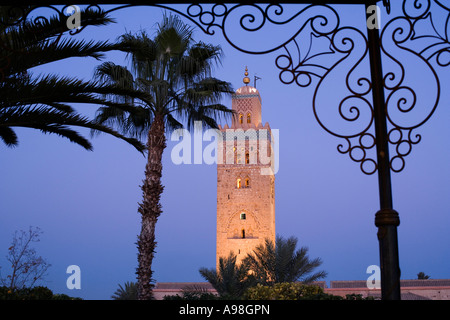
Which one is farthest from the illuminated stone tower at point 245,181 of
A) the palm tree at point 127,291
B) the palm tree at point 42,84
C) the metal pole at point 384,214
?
the metal pole at point 384,214

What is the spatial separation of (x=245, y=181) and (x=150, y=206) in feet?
107

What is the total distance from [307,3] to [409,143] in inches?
44.5

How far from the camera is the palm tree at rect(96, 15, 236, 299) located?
476 inches

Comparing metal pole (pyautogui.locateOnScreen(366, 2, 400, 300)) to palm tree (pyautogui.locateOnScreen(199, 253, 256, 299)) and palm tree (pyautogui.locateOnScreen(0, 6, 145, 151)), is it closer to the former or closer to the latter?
palm tree (pyautogui.locateOnScreen(0, 6, 145, 151))

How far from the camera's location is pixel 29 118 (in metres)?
8.23

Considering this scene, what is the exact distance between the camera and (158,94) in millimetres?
12664

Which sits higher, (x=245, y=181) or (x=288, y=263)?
(x=245, y=181)

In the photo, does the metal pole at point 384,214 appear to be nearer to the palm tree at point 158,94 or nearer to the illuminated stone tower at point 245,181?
the palm tree at point 158,94

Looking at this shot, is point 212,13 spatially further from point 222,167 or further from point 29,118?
point 222,167

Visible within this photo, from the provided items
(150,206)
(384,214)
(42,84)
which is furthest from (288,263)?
(384,214)

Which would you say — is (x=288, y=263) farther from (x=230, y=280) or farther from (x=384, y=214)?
(x=384, y=214)

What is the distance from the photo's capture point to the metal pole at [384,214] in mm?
3328

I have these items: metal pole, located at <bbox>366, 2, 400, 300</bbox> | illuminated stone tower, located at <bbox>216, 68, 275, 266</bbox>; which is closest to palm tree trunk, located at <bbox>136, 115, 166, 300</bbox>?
metal pole, located at <bbox>366, 2, 400, 300</bbox>
